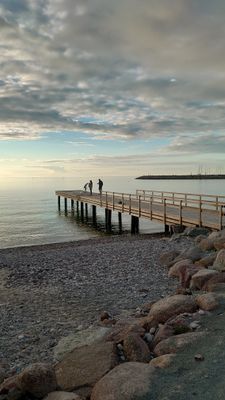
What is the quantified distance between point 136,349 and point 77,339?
1.75 metres

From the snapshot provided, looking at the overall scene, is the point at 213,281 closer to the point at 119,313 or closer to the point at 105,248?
the point at 119,313

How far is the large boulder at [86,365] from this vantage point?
186 inches

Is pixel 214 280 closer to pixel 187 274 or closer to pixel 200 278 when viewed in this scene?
pixel 200 278

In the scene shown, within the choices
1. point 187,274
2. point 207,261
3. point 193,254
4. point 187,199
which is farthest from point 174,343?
point 187,199

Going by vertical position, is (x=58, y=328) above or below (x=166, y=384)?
below

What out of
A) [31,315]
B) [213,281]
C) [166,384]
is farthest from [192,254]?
[166,384]

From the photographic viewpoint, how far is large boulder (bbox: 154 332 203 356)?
16.9 ft

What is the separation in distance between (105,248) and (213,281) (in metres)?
8.15

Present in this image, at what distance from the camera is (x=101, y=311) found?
8156mm

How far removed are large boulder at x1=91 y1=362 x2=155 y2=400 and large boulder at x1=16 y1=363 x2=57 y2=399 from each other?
62 centimetres

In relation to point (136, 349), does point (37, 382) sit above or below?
below

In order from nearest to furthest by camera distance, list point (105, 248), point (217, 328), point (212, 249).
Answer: point (217, 328), point (212, 249), point (105, 248)

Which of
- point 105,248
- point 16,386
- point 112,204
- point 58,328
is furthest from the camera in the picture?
point 112,204

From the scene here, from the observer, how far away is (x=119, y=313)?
8.04m
